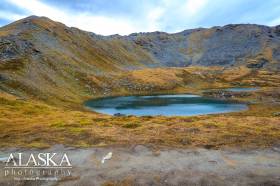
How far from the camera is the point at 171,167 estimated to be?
1761 centimetres

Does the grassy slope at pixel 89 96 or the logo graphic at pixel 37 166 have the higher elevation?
the grassy slope at pixel 89 96

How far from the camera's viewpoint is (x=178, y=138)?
24.6 m

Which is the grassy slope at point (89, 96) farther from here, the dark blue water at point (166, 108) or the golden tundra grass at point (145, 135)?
the dark blue water at point (166, 108)

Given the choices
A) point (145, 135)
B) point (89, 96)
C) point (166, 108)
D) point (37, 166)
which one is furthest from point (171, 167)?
point (89, 96)

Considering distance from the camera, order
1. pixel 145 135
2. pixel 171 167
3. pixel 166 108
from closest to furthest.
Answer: pixel 171 167 → pixel 145 135 → pixel 166 108

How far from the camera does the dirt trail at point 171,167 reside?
15.7 m

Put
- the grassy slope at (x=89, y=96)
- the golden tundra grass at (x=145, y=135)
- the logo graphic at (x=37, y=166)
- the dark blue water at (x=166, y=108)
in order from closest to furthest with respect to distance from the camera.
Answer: the logo graphic at (x=37, y=166) → the golden tundra grass at (x=145, y=135) → the grassy slope at (x=89, y=96) → the dark blue water at (x=166, y=108)

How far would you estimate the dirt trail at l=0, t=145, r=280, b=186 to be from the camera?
51.5 ft

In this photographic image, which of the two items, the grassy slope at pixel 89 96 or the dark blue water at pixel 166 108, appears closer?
the grassy slope at pixel 89 96

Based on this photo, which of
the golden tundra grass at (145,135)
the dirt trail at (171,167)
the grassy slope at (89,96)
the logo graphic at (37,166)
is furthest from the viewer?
the grassy slope at (89,96)

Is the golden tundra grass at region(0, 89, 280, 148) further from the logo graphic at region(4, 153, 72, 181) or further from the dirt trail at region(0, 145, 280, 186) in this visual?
the logo graphic at region(4, 153, 72, 181)

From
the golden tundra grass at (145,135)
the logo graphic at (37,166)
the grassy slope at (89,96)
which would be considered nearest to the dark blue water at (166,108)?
the grassy slope at (89,96)

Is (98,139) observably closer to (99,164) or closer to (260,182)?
(99,164)

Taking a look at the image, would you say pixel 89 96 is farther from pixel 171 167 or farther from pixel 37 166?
pixel 171 167
